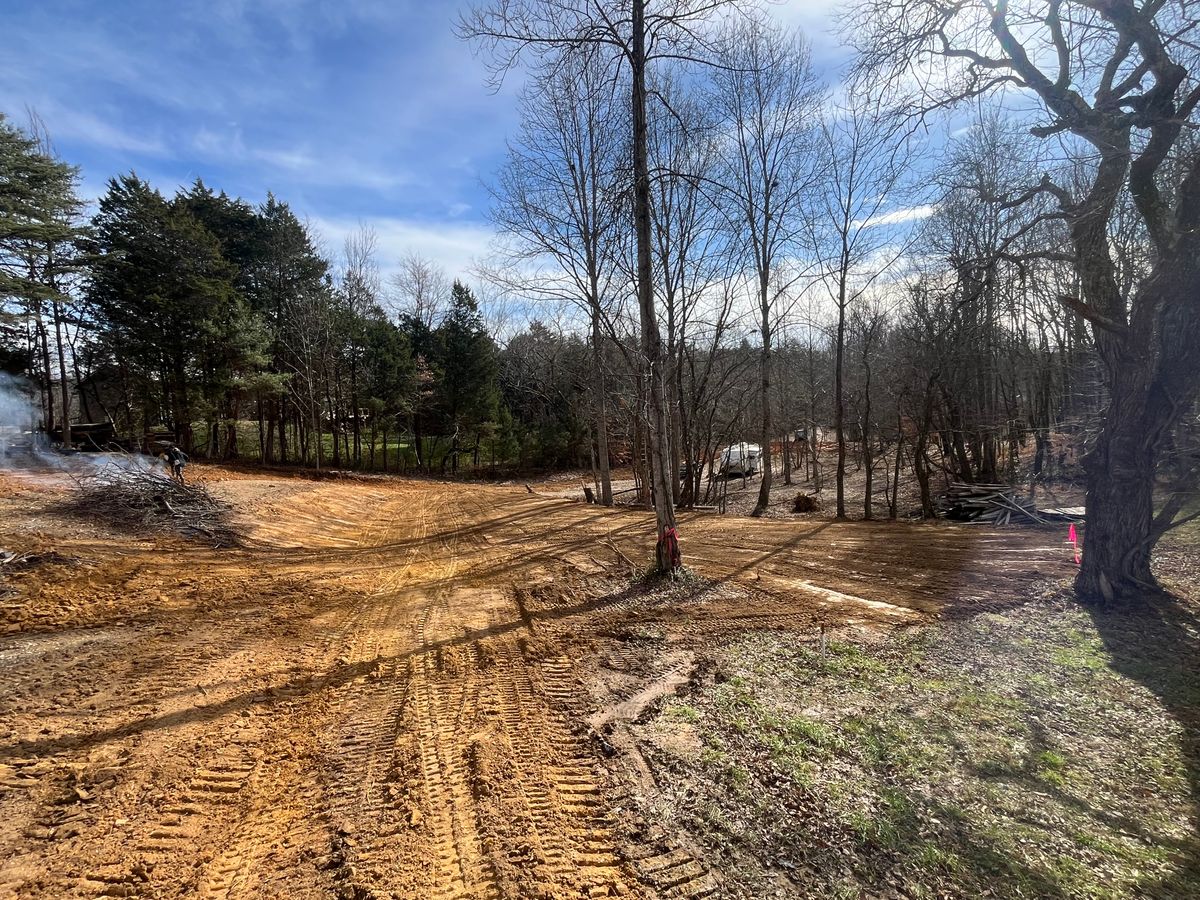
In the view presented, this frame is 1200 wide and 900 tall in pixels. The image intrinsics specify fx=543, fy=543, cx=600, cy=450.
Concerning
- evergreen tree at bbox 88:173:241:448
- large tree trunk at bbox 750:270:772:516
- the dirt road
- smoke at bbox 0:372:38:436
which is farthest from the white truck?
smoke at bbox 0:372:38:436

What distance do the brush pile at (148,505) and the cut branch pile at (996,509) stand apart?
14.5 metres

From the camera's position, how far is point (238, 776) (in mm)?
2963

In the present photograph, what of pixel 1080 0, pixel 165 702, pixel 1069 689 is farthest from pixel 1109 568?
pixel 165 702

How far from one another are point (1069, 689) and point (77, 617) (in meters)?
8.68

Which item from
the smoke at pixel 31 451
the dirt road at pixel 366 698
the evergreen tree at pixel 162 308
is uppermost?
the evergreen tree at pixel 162 308

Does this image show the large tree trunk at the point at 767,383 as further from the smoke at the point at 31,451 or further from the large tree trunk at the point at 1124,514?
the smoke at the point at 31,451

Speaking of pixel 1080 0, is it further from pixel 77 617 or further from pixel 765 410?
pixel 765 410

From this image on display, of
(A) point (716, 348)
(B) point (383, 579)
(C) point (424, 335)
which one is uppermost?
(C) point (424, 335)

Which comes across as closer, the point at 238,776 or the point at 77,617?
the point at 238,776

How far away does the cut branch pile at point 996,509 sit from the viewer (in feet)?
35.2

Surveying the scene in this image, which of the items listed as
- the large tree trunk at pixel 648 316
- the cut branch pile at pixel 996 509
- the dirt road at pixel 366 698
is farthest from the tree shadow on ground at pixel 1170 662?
the cut branch pile at pixel 996 509

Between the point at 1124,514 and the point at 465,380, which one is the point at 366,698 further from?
the point at 465,380

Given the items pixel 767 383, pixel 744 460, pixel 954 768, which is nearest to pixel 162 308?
pixel 767 383

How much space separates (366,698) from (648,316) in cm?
487
